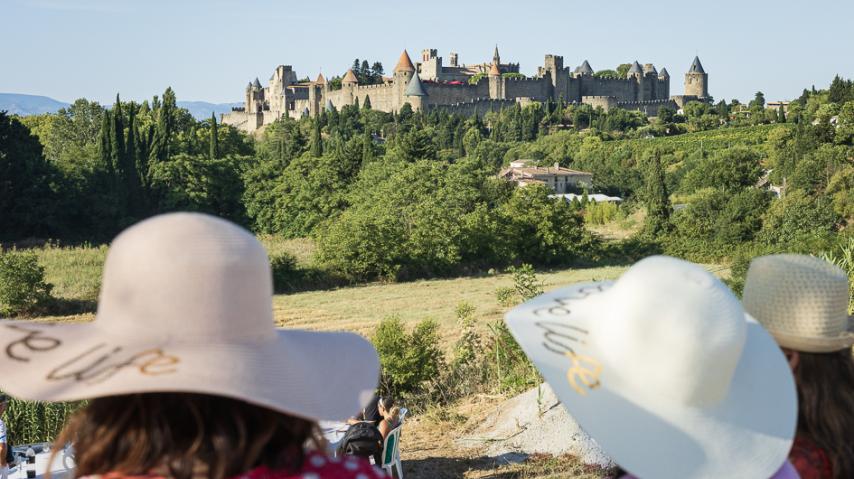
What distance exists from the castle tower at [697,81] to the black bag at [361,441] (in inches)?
3525

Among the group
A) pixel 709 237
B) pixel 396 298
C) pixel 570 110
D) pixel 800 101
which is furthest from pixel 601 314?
pixel 570 110

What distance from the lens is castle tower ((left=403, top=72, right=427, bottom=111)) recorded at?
6981 cm

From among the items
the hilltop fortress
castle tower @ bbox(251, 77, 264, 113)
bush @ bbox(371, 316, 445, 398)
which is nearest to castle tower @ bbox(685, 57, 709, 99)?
the hilltop fortress

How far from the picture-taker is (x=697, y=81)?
292ft

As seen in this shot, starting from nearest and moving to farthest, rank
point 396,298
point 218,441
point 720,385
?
point 218,441, point 720,385, point 396,298

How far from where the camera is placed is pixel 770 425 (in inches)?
55.3

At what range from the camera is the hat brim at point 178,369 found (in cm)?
101

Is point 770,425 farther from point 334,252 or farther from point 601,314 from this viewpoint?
point 334,252

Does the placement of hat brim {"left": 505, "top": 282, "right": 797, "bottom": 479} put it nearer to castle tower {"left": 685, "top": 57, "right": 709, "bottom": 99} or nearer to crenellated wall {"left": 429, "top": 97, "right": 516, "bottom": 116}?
crenellated wall {"left": 429, "top": 97, "right": 516, "bottom": 116}

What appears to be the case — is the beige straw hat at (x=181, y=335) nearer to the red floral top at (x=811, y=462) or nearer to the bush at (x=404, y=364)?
the red floral top at (x=811, y=462)

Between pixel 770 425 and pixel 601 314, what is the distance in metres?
0.32

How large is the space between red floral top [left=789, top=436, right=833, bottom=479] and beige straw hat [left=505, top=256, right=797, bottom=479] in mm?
176

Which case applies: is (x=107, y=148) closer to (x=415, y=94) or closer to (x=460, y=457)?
(x=460, y=457)

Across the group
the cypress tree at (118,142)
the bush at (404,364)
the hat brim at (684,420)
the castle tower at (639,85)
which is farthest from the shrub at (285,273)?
the castle tower at (639,85)
